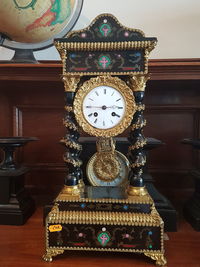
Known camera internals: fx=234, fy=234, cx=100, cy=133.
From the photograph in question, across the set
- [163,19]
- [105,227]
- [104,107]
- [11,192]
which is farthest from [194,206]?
[163,19]

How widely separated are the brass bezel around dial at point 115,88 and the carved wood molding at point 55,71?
0.74ft

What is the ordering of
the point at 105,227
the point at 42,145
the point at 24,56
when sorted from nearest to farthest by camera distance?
the point at 105,227, the point at 24,56, the point at 42,145

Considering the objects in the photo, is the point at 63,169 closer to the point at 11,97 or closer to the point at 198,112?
the point at 11,97

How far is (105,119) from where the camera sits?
0.63 metres

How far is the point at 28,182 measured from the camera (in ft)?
3.36

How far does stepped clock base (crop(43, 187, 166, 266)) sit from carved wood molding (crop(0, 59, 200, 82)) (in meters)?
0.45

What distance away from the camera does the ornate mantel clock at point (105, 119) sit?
606 millimetres

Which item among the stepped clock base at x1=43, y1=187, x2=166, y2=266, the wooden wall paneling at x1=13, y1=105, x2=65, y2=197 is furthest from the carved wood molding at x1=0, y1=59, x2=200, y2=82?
the stepped clock base at x1=43, y1=187, x2=166, y2=266

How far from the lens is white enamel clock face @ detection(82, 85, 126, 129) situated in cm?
63

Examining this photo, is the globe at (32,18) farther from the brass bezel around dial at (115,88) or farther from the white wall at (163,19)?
the brass bezel around dial at (115,88)

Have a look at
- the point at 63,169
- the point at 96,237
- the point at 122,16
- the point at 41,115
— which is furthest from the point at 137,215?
the point at 122,16

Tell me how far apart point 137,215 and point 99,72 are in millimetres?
391

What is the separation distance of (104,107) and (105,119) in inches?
1.3

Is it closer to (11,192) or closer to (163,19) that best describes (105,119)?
(11,192)
